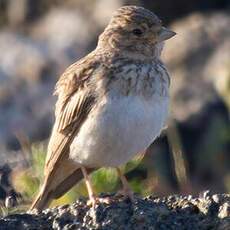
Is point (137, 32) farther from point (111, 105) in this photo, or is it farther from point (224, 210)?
point (224, 210)

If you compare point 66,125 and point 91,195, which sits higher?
point 66,125

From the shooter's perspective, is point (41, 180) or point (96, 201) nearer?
point (96, 201)

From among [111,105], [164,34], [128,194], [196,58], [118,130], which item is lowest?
[196,58]

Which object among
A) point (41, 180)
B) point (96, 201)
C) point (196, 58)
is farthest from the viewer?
point (196, 58)

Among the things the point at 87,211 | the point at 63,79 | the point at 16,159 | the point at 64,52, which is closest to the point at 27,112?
the point at 64,52

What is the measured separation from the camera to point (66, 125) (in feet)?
30.5

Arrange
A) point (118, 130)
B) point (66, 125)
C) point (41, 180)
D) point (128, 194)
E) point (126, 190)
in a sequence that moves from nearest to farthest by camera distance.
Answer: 1. point (128, 194)
2. point (126, 190)
3. point (118, 130)
4. point (66, 125)
5. point (41, 180)

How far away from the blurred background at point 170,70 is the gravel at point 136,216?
222cm

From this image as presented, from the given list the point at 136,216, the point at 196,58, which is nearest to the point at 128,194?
the point at 136,216

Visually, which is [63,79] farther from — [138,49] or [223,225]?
[223,225]

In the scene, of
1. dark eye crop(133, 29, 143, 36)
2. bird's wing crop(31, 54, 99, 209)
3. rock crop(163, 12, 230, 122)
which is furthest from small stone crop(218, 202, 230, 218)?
rock crop(163, 12, 230, 122)

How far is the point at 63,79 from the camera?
9.32m

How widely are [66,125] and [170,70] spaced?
24.1 feet

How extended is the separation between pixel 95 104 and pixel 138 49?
0.67m
